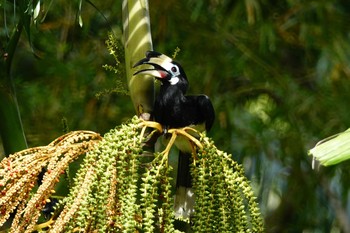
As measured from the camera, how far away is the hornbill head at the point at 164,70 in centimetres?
146

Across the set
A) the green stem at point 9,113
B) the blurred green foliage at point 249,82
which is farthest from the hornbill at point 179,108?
the blurred green foliage at point 249,82

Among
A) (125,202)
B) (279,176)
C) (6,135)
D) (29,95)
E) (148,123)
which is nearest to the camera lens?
(125,202)

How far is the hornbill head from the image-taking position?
1464 millimetres

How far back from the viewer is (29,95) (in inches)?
116

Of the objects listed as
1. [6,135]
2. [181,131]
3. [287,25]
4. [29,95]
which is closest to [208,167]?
[181,131]

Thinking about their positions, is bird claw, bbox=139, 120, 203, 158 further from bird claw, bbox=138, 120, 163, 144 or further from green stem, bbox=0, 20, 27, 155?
green stem, bbox=0, 20, 27, 155

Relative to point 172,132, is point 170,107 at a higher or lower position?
higher

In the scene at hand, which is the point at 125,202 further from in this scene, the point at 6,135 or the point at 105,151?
the point at 6,135

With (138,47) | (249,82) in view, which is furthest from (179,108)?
(249,82)

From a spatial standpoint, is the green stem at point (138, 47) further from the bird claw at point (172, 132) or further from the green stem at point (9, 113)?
the green stem at point (9, 113)

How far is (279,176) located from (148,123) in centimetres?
191

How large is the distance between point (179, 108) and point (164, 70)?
8 cm

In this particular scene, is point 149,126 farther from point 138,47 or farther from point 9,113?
point 9,113

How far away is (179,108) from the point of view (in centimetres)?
164
